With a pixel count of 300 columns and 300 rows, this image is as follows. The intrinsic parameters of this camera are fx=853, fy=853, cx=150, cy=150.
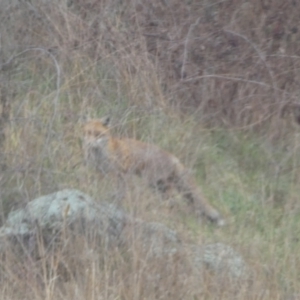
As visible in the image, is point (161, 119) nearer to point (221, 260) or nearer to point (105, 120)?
point (105, 120)

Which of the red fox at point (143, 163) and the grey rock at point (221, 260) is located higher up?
the red fox at point (143, 163)

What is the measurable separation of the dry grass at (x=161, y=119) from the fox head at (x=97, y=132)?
116 mm

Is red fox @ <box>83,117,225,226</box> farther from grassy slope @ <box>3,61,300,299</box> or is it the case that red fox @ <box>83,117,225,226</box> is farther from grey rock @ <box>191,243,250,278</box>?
grey rock @ <box>191,243,250,278</box>

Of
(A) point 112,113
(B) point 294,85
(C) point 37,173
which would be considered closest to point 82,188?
(C) point 37,173

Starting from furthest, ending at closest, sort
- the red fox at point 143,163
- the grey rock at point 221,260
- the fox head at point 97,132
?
the fox head at point 97,132
the red fox at point 143,163
the grey rock at point 221,260

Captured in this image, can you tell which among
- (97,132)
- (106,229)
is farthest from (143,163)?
(106,229)

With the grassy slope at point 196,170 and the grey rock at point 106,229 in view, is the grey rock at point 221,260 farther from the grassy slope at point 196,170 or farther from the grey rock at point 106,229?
the grassy slope at point 196,170

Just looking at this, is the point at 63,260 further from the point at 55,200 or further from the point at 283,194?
the point at 283,194

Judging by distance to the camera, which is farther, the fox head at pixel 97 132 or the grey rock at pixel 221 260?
the fox head at pixel 97 132

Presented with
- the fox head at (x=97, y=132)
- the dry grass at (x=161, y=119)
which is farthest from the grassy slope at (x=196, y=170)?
the fox head at (x=97, y=132)

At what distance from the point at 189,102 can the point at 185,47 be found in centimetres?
55

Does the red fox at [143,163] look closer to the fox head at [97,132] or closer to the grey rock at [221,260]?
the fox head at [97,132]

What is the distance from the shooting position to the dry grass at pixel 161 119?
5426 millimetres

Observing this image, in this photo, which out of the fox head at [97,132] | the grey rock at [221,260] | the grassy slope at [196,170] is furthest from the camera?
the fox head at [97,132]
